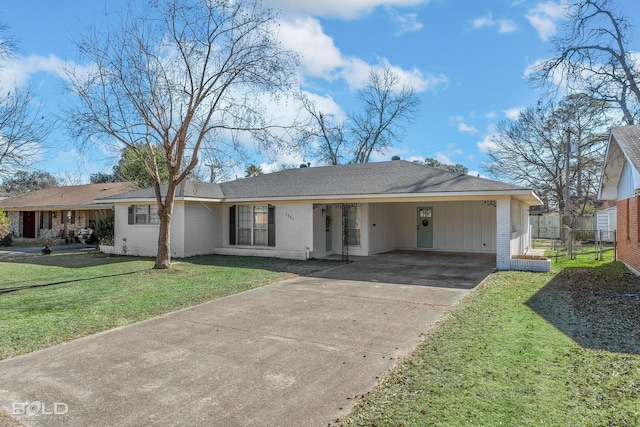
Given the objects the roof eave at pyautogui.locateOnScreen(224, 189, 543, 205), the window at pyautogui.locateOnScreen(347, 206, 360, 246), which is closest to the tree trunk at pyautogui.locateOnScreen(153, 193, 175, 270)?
the roof eave at pyautogui.locateOnScreen(224, 189, 543, 205)

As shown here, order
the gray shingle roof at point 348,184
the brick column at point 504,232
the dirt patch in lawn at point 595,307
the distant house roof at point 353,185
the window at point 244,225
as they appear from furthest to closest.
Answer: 1. the window at point 244,225
2. the gray shingle roof at point 348,184
3. the distant house roof at point 353,185
4. the brick column at point 504,232
5. the dirt patch in lawn at point 595,307

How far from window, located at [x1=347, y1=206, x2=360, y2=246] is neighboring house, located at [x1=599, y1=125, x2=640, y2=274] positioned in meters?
8.63

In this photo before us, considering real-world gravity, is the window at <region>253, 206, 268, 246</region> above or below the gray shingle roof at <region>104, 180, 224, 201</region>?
below

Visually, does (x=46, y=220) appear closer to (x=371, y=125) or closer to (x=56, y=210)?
(x=56, y=210)

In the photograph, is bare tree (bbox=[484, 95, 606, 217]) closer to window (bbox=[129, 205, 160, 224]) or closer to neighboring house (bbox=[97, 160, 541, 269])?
neighboring house (bbox=[97, 160, 541, 269])

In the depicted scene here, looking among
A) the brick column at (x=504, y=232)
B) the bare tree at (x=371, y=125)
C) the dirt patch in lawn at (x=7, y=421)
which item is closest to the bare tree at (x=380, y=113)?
the bare tree at (x=371, y=125)

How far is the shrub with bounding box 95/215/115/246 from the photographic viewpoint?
59.5ft

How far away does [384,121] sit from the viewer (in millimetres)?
34062

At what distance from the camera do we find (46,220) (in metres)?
26.4

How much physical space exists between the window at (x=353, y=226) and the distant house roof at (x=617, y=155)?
862 cm

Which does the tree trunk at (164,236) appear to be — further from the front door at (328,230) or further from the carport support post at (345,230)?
the front door at (328,230)

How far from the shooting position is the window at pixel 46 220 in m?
26.2

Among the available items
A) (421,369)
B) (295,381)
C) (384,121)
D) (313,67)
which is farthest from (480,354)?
(384,121)

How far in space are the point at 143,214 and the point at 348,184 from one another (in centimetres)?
900
